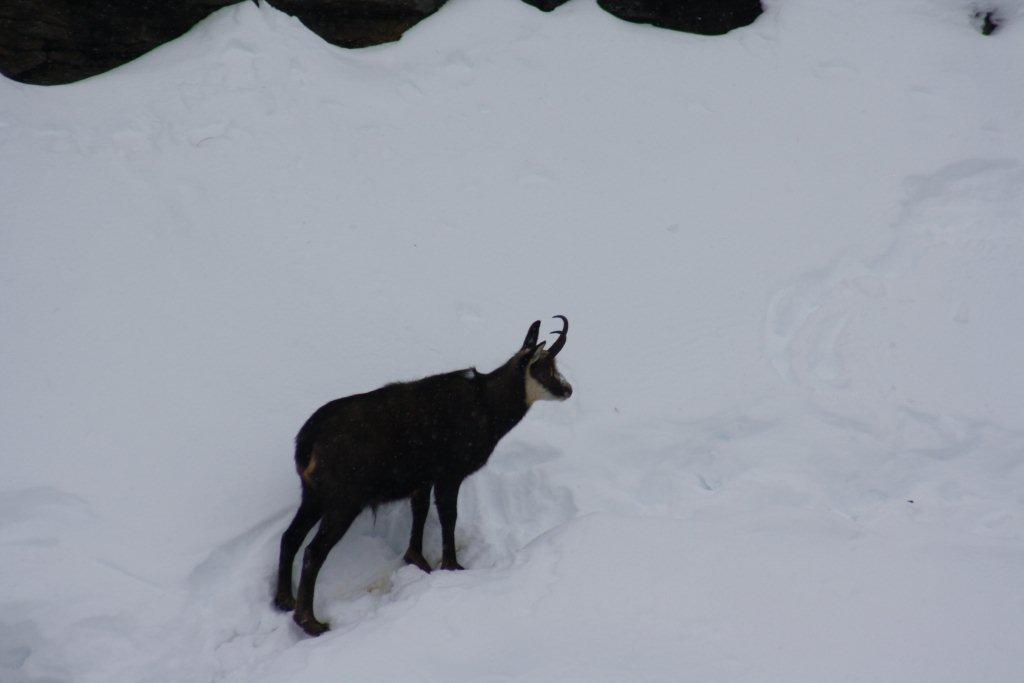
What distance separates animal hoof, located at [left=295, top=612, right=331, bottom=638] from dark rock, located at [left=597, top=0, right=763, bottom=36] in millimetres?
8635

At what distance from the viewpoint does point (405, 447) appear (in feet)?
19.3

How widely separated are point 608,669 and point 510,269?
4.50m

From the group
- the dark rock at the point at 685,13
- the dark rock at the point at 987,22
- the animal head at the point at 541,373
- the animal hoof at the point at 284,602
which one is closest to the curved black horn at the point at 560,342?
the animal head at the point at 541,373

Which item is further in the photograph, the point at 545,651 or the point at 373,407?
the point at 373,407

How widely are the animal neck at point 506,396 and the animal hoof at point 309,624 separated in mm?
1725

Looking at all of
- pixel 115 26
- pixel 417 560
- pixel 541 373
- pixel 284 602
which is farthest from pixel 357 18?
pixel 284 602

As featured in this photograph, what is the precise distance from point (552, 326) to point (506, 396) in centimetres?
172

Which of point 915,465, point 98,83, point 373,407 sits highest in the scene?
point 98,83

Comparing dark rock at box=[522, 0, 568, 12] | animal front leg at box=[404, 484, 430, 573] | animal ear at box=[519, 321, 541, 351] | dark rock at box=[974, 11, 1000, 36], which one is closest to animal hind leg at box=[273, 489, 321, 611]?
animal front leg at box=[404, 484, 430, 573]

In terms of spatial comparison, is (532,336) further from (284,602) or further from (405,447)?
(284,602)

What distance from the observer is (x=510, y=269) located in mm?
8570

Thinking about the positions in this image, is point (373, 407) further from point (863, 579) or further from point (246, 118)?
point (246, 118)

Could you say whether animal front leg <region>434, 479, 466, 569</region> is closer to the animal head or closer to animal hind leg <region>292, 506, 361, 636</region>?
animal hind leg <region>292, 506, 361, 636</region>

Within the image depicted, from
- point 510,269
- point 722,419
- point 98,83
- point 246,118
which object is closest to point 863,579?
point 722,419
